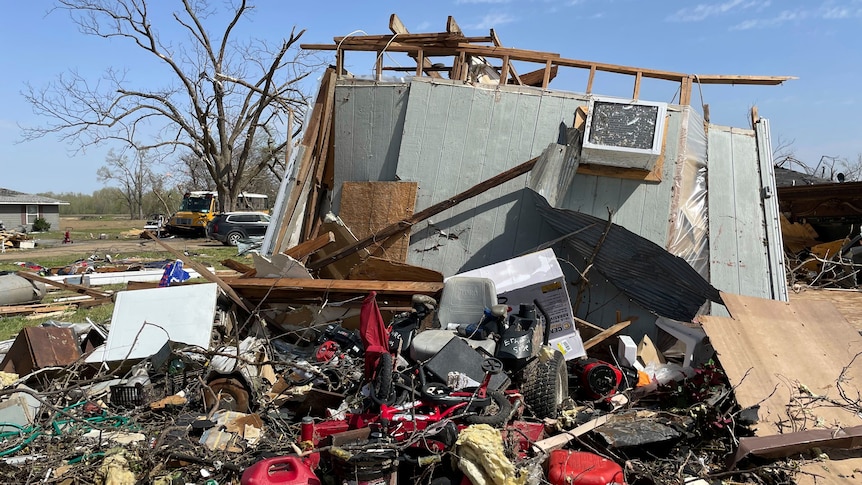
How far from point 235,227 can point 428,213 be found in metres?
17.8

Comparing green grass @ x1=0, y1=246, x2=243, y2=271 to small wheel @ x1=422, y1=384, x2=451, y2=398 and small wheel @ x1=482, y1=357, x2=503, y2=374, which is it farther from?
small wheel @ x1=422, y1=384, x2=451, y2=398

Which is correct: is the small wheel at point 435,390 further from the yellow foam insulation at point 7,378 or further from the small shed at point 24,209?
the small shed at point 24,209

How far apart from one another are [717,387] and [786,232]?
36.6ft

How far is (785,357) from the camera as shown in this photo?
4.83 metres

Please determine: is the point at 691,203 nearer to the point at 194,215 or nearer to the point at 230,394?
the point at 230,394

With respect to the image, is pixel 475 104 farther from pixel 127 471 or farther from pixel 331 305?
pixel 127 471

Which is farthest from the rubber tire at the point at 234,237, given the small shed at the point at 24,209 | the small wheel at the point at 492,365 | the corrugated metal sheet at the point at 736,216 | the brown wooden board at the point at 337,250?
the small shed at the point at 24,209

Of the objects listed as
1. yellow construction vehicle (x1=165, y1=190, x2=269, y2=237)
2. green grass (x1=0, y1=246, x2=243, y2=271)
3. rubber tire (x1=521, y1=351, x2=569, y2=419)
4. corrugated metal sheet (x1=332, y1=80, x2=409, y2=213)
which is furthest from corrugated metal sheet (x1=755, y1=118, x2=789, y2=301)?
yellow construction vehicle (x1=165, y1=190, x2=269, y2=237)

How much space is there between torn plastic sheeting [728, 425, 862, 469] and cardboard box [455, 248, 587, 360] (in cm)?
196

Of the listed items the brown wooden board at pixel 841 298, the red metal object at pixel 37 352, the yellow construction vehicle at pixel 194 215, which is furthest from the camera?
the yellow construction vehicle at pixel 194 215

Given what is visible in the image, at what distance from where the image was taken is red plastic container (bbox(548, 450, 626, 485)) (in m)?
3.34

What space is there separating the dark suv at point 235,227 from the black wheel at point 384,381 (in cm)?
2056

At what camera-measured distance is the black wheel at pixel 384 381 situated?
3377mm

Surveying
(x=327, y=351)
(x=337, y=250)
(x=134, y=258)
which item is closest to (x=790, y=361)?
(x=327, y=351)
